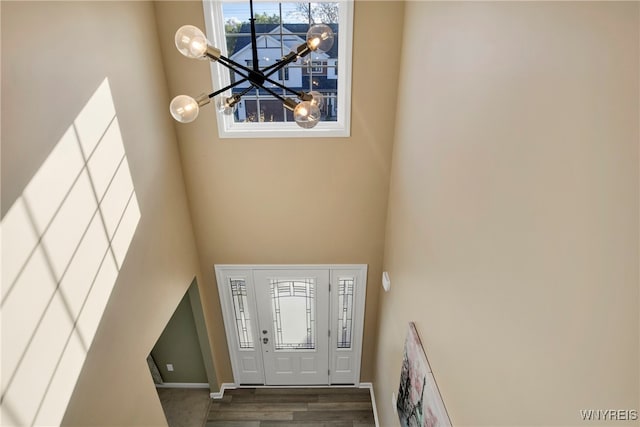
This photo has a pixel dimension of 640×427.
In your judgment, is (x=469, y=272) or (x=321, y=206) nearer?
(x=469, y=272)

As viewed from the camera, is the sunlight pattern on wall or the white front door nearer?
the sunlight pattern on wall

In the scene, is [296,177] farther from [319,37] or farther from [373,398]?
[373,398]

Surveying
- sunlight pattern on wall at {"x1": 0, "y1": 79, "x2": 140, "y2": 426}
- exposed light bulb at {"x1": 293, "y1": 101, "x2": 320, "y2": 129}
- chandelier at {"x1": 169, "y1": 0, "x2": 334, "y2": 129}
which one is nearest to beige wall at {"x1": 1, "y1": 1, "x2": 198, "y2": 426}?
sunlight pattern on wall at {"x1": 0, "y1": 79, "x2": 140, "y2": 426}

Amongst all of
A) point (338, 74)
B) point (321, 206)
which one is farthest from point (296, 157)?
point (338, 74)

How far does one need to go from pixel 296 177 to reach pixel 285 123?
1.81 feet

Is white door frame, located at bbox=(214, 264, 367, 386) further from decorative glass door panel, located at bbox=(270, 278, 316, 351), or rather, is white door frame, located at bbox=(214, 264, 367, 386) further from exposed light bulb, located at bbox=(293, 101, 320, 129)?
exposed light bulb, located at bbox=(293, 101, 320, 129)

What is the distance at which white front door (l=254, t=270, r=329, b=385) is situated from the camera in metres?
4.23

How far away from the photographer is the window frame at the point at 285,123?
291 cm

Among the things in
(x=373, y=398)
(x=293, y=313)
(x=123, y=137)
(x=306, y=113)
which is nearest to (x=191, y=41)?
(x=306, y=113)

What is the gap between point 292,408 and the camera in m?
4.69

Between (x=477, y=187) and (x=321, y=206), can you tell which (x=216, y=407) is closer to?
(x=321, y=206)

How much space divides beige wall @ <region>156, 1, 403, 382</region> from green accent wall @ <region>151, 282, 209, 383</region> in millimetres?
499

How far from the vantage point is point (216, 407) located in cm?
468

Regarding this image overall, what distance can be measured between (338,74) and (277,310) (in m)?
2.94
